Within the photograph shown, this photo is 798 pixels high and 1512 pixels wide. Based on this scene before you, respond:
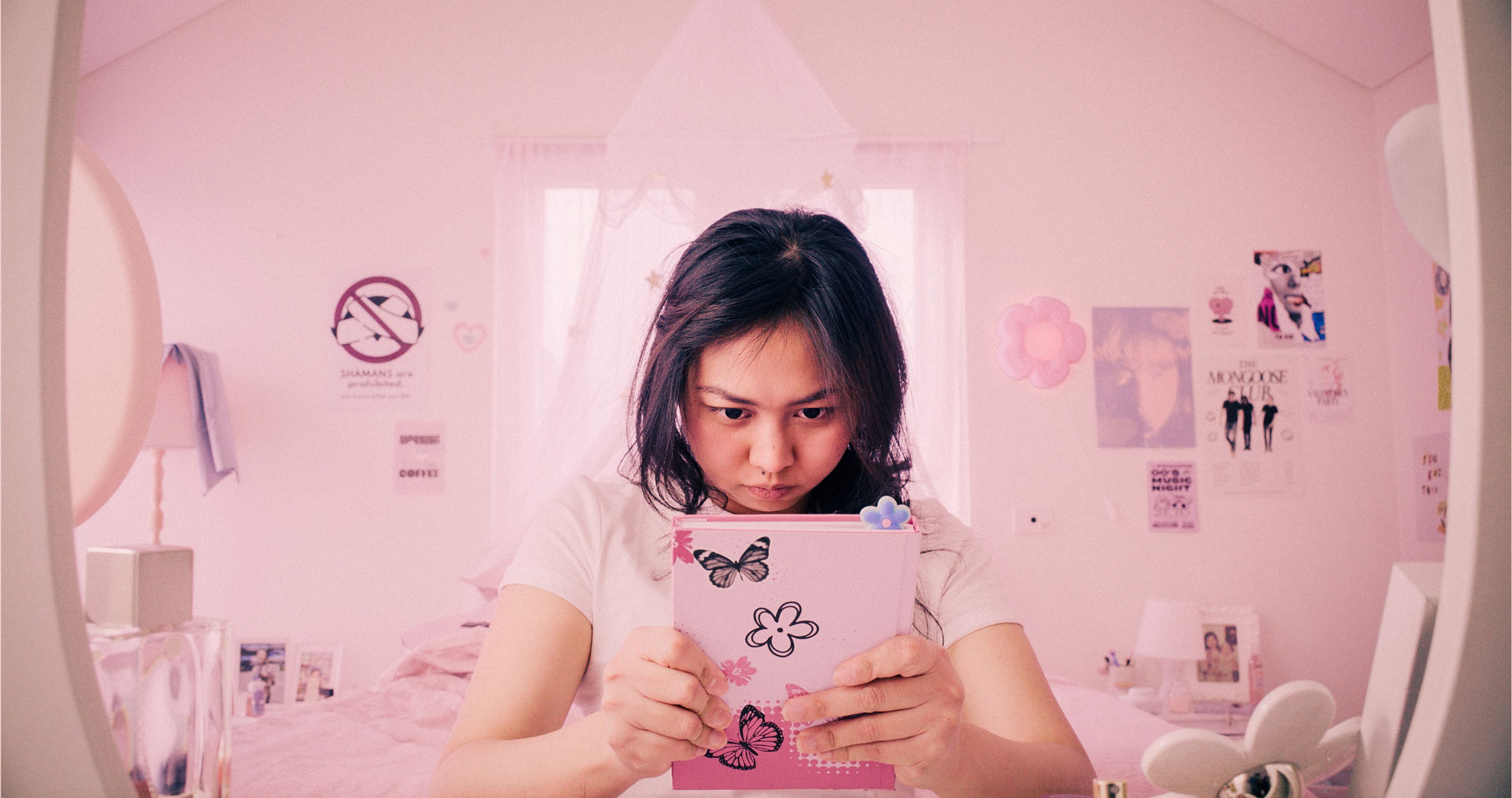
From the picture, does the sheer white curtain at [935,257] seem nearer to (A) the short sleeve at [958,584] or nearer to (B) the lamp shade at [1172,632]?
(B) the lamp shade at [1172,632]

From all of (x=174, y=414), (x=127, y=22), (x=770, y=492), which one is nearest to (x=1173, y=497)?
(x=770, y=492)

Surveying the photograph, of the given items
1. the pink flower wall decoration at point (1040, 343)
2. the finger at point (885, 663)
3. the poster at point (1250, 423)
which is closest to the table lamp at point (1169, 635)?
the poster at point (1250, 423)

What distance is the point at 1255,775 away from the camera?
0.45 m

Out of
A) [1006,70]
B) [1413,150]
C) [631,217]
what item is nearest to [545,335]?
[631,217]

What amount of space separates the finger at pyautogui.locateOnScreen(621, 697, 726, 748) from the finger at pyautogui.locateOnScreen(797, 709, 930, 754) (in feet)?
0.20

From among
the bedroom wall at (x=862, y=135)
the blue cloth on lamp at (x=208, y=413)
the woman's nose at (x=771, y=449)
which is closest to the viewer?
the woman's nose at (x=771, y=449)

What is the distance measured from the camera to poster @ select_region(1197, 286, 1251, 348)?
306 centimetres

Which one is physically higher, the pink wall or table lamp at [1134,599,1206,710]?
the pink wall

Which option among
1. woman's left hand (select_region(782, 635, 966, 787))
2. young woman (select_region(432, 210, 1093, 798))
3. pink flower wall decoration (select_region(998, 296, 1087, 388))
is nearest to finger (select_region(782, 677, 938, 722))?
woman's left hand (select_region(782, 635, 966, 787))

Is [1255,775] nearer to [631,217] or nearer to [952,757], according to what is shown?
[952,757]

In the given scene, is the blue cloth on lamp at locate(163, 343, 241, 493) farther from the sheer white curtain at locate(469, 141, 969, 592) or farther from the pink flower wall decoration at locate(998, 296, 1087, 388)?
the pink flower wall decoration at locate(998, 296, 1087, 388)

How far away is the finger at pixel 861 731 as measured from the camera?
561 millimetres

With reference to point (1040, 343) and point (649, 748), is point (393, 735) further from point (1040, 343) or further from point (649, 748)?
point (1040, 343)

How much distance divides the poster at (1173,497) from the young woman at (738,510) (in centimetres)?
232
